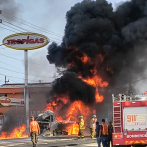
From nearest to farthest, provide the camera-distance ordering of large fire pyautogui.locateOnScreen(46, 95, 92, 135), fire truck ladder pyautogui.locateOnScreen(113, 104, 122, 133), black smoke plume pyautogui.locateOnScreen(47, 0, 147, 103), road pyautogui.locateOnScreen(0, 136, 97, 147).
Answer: fire truck ladder pyautogui.locateOnScreen(113, 104, 122, 133)
road pyautogui.locateOnScreen(0, 136, 97, 147)
large fire pyautogui.locateOnScreen(46, 95, 92, 135)
black smoke plume pyautogui.locateOnScreen(47, 0, 147, 103)

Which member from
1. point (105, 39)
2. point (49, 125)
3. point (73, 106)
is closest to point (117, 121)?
point (49, 125)

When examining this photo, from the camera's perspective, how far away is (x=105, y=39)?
1535 inches

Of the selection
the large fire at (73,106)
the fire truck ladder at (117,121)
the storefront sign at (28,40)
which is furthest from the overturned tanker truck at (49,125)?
the fire truck ladder at (117,121)

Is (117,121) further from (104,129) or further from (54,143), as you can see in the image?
(54,143)

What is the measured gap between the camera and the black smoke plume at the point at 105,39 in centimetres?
3812

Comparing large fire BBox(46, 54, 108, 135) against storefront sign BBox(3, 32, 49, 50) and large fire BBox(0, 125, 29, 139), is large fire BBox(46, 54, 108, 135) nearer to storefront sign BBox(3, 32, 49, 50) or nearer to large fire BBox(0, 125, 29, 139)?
A: large fire BBox(0, 125, 29, 139)

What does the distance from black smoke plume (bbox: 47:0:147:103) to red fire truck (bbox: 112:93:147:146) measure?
23863 mm

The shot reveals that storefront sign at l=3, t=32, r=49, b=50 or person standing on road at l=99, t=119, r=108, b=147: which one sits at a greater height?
storefront sign at l=3, t=32, r=49, b=50

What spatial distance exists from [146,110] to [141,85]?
115ft

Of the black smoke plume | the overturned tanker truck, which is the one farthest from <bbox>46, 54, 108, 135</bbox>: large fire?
the overturned tanker truck

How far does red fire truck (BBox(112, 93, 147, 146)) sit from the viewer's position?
12.9 m

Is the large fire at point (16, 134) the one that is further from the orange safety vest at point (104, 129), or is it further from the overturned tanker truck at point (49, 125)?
the orange safety vest at point (104, 129)

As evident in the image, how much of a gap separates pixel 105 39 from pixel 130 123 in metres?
26.6

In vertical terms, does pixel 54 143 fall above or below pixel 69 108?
below
